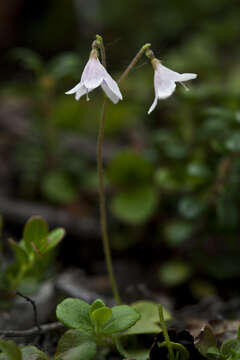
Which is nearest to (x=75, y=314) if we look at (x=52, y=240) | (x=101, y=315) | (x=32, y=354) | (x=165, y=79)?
(x=101, y=315)

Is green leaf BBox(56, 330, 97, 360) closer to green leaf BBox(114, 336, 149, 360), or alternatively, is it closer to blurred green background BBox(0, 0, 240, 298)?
green leaf BBox(114, 336, 149, 360)

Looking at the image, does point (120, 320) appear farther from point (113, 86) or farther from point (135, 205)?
point (135, 205)

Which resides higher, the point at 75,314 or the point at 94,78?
the point at 94,78

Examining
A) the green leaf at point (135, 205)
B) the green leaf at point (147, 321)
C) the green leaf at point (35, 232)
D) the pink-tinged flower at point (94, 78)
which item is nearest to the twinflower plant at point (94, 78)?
the pink-tinged flower at point (94, 78)

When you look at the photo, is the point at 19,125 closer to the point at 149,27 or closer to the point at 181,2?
the point at 149,27

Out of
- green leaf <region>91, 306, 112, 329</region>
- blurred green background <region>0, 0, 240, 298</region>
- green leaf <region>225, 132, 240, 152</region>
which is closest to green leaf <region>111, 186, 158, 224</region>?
blurred green background <region>0, 0, 240, 298</region>
